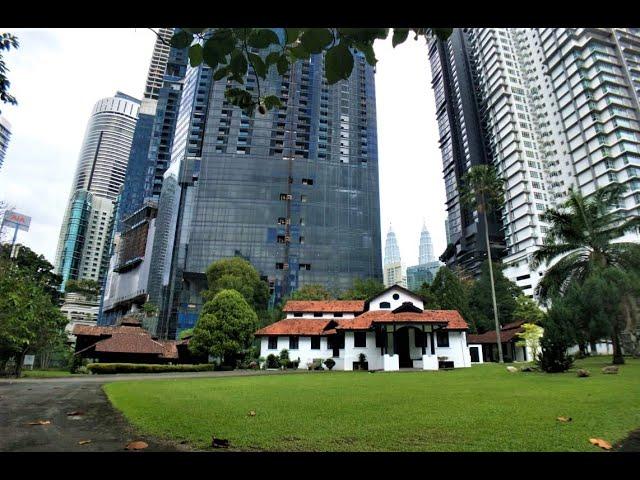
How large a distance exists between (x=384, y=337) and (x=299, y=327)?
27.2 feet

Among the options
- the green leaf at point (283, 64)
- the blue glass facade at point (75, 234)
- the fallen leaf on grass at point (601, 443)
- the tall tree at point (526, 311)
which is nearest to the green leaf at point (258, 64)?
the green leaf at point (283, 64)

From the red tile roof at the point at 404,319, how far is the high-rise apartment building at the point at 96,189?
118 meters

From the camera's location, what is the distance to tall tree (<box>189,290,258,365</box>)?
29844mm

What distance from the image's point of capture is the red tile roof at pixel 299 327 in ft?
101

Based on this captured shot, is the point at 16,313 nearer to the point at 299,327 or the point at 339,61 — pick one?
the point at 299,327

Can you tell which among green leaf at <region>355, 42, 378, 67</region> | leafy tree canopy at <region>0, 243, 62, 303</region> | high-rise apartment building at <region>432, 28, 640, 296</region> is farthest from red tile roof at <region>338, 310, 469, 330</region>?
high-rise apartment building at <region>432, 28, 640, 296</region>

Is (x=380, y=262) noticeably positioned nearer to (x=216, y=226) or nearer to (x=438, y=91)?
(x=216, y=226)

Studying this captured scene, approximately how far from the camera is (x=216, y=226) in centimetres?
6688

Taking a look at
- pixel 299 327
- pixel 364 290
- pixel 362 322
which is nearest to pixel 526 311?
pixel 364 290

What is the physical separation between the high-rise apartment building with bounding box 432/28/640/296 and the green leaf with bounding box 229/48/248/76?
70112 mm

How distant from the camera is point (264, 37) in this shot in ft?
6.66

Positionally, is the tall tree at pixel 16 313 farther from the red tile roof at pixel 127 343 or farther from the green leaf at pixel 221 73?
the green leaf at pixel 221 73

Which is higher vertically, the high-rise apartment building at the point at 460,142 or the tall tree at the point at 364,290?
the high-rise apartment building at the point at 460,142
